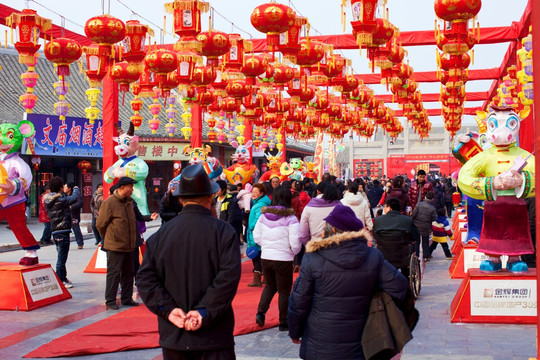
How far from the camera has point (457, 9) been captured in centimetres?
833

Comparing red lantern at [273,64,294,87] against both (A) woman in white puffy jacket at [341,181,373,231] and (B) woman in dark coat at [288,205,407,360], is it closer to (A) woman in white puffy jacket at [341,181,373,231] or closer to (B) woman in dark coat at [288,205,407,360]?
(A) woman in white puffy jacket at [341,181,373,231]

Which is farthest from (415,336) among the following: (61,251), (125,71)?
(125,71)

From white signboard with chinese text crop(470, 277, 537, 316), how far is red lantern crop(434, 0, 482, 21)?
3.38 m

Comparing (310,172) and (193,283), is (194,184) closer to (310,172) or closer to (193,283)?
(193,283)

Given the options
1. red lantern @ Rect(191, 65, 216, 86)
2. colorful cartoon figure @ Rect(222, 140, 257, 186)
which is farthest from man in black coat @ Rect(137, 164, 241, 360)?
colorful cartoon figure @ Rect(222, 140, 257, 186)

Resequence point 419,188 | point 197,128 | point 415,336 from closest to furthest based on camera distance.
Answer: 1. point 415,336
2. point 419,188
3. point 197,128

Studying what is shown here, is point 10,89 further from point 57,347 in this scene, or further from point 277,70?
point 57,347

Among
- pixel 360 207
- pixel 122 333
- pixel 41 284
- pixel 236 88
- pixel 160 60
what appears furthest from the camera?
pixel 236 88

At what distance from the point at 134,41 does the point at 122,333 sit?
4884 mm

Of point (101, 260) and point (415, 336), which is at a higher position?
point (101, 260)

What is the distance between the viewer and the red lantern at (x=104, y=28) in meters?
8.88

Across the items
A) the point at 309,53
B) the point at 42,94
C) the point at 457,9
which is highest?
the point at 42,94

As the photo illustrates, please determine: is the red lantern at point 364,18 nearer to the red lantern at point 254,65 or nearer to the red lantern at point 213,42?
Answer: the red lantern at point 213,42

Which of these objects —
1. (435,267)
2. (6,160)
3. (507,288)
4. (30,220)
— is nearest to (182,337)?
(507,288)
